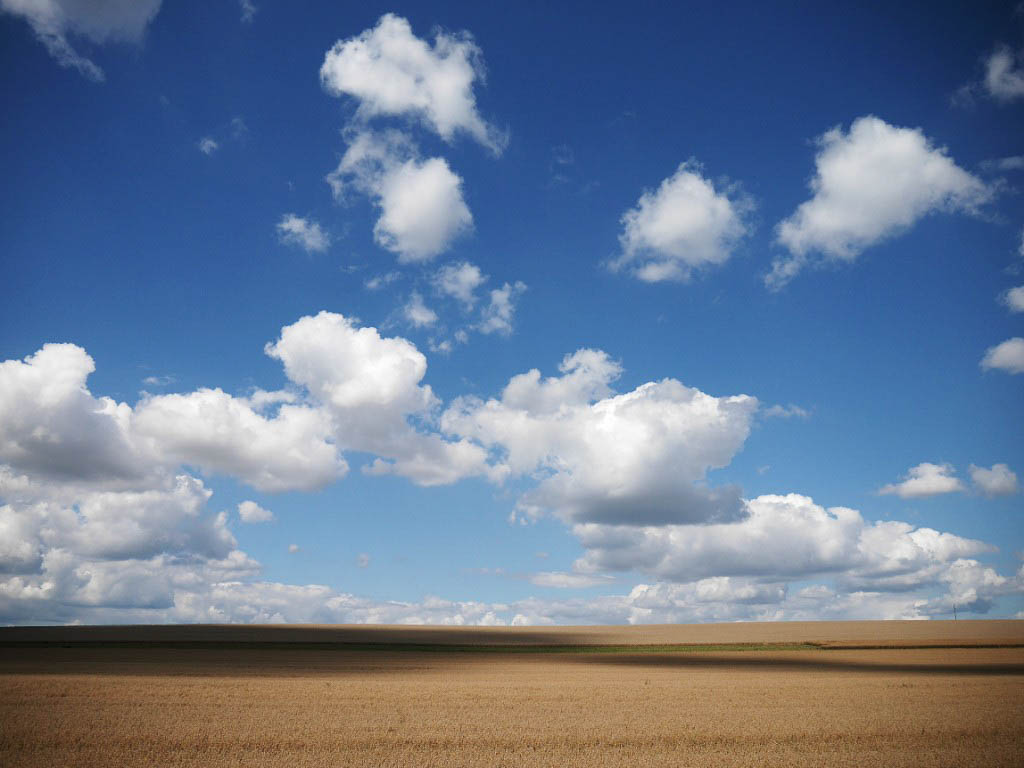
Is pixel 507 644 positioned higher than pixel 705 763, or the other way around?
pixel 705 763

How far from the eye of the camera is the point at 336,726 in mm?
19594

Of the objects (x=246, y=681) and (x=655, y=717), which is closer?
(x=655, y=717)

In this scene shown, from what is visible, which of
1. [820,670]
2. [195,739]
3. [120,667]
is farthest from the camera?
[820,670]

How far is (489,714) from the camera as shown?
2183 cm

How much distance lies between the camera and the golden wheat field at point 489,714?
17.0 m

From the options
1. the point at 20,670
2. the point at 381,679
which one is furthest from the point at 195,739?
the point at 20,670

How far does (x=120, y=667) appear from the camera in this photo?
3544 centimetres

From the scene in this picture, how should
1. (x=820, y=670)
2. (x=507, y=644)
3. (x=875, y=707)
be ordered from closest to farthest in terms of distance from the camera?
1. (x=875, y=707)
2. (x=820, y=670)
3. (x=507, y=644)

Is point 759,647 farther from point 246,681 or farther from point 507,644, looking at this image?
point 246,681

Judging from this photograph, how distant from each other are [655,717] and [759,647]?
167 ft

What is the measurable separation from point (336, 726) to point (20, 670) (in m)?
22.8

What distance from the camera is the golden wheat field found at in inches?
667

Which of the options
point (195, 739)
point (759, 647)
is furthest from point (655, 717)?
point (759, 647)

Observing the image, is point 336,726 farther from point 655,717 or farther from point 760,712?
point 760,712
